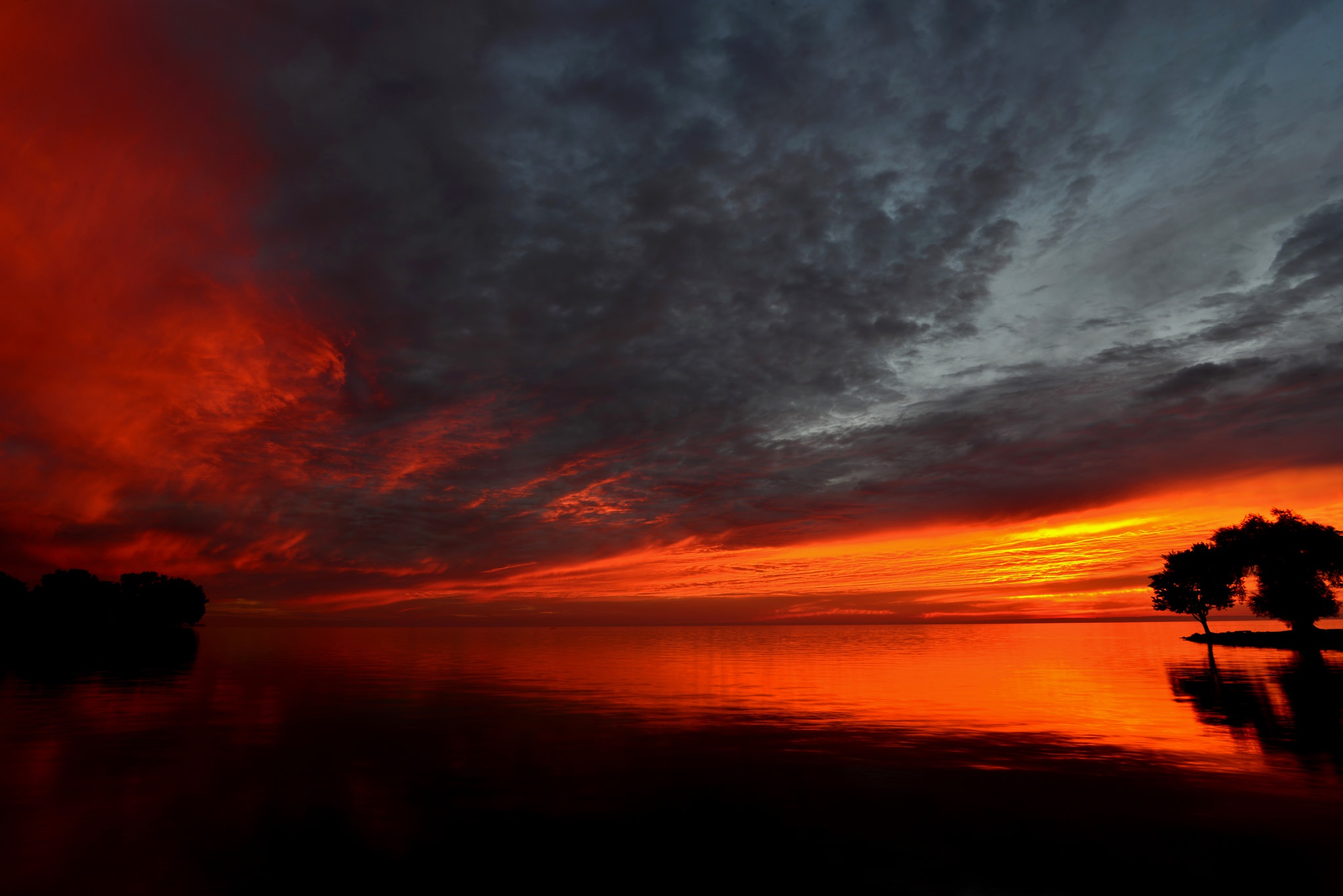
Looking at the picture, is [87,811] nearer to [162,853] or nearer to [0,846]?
[0,846]

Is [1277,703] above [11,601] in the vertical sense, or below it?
below

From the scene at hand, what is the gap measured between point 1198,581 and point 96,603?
24336 centimetres

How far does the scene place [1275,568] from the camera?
88.3m

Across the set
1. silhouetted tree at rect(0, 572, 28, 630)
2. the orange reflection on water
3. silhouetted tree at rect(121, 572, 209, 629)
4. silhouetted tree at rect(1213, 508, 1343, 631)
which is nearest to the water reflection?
silhouetted tree at rect(0, 572, 28, 630)

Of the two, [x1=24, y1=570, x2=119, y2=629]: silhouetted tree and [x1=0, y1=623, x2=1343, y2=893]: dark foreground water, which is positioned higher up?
[x1=24, y1=570, x2=119, y2=629]: silhouetted tree

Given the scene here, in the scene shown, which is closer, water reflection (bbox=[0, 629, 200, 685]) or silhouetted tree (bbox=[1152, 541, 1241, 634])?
water reflection (bbox=[0, 629, 200, 685])

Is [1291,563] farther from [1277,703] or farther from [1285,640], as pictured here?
[1277,703]

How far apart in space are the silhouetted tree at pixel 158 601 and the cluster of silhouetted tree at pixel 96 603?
154mm

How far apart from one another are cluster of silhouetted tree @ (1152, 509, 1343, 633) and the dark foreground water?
5653cm

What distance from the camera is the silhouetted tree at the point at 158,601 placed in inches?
7072

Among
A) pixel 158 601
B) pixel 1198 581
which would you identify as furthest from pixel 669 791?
pixel 158 601

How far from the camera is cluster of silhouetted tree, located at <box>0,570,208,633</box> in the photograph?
151375 mm

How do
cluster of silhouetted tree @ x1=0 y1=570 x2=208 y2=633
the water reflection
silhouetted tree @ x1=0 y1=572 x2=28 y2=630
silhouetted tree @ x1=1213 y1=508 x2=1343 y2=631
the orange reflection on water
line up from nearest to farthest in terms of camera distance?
the orange reflection on water → the water reflection → silhouetted tree @ x1=1213 y1=508 x2=1343 y2=631 → silhouetted tree @ x1=0 y1=572 x2=28 y2=630 → cluster of silhouetted tree @ x1=0 y1=570 x2=208 y2=633

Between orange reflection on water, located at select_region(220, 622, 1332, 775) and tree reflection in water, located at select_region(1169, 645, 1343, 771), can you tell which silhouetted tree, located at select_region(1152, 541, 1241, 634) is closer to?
orange reflection on water, located at select_region(220, 622, 1332, 775)
